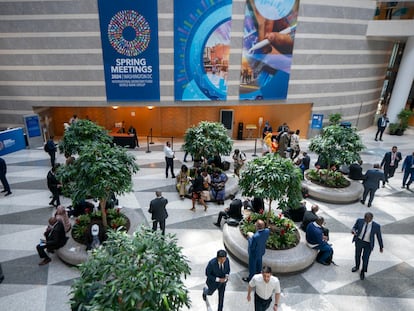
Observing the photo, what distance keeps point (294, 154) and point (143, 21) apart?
930cm

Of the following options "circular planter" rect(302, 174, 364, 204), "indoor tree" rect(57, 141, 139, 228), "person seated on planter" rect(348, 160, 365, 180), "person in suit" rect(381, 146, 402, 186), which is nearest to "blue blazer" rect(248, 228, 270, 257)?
"indoor tree" rect(57, 141, 139, 228)

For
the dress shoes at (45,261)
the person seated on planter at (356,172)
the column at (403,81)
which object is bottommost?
the dress shoes at (45,261)

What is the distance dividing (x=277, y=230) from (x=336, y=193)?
3.72 metres

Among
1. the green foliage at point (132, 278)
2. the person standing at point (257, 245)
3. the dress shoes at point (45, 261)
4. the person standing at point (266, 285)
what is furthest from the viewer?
the dress shoes at point (45, 261)

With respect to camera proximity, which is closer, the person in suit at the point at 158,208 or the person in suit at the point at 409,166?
the person in suit at the point at 158,208

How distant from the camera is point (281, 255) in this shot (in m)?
6.85

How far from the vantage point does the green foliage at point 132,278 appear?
3.31m

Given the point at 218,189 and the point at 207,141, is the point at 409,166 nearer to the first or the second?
the point at 218,189

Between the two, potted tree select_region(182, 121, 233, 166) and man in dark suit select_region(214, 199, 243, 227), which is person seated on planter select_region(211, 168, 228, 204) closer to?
potted tree select_region(182, 121, 233, 166)

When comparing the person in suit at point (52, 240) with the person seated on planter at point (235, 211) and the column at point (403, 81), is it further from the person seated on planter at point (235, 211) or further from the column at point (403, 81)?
the column at point (403, 81)

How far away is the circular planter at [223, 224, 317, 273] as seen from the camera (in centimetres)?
666

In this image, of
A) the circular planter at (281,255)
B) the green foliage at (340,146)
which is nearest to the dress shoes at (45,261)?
the circular planter at (281,255)

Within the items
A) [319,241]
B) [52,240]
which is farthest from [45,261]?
[319,241]

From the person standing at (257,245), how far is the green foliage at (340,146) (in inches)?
205
